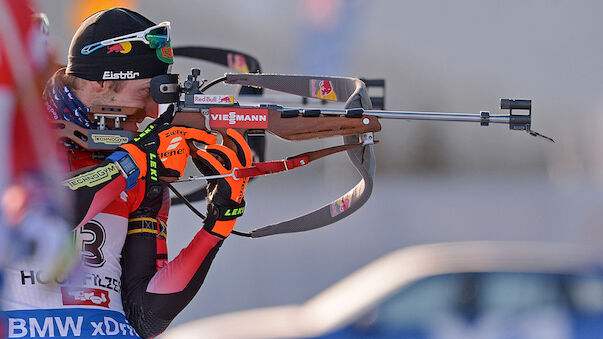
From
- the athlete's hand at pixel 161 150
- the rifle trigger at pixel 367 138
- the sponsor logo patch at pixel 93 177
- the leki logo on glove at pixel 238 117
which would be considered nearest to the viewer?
the sponsor logo patch at pixel 93 177

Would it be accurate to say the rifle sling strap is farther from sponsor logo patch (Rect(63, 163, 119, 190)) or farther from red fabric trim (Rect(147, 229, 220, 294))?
sponsor logo patch (Rect(63, 163, 119, 190))

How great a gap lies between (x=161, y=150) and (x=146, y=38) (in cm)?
39

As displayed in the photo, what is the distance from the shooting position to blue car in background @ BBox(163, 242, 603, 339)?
4547 millimetres

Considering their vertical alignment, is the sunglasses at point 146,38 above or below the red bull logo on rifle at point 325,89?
above

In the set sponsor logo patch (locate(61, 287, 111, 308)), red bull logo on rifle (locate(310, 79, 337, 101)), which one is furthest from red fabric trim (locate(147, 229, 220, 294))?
red bull logo on rifle (locate(310, 79, 337, 101))

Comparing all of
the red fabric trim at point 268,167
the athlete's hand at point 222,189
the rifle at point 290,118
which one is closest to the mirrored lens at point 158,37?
the rifle at point 290,118

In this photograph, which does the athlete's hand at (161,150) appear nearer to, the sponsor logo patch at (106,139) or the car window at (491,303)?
the sponsor logo patch at (106,139)

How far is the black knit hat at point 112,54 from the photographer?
301 cm

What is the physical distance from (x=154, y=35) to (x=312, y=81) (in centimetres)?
70

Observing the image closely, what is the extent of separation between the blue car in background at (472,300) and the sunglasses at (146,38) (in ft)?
7.04

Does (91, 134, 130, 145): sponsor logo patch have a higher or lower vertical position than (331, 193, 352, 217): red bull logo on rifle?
higher

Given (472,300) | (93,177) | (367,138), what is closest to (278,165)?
(367,138)

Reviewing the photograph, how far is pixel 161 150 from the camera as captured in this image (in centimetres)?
289

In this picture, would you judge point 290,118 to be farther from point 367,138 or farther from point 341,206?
point 341,206
